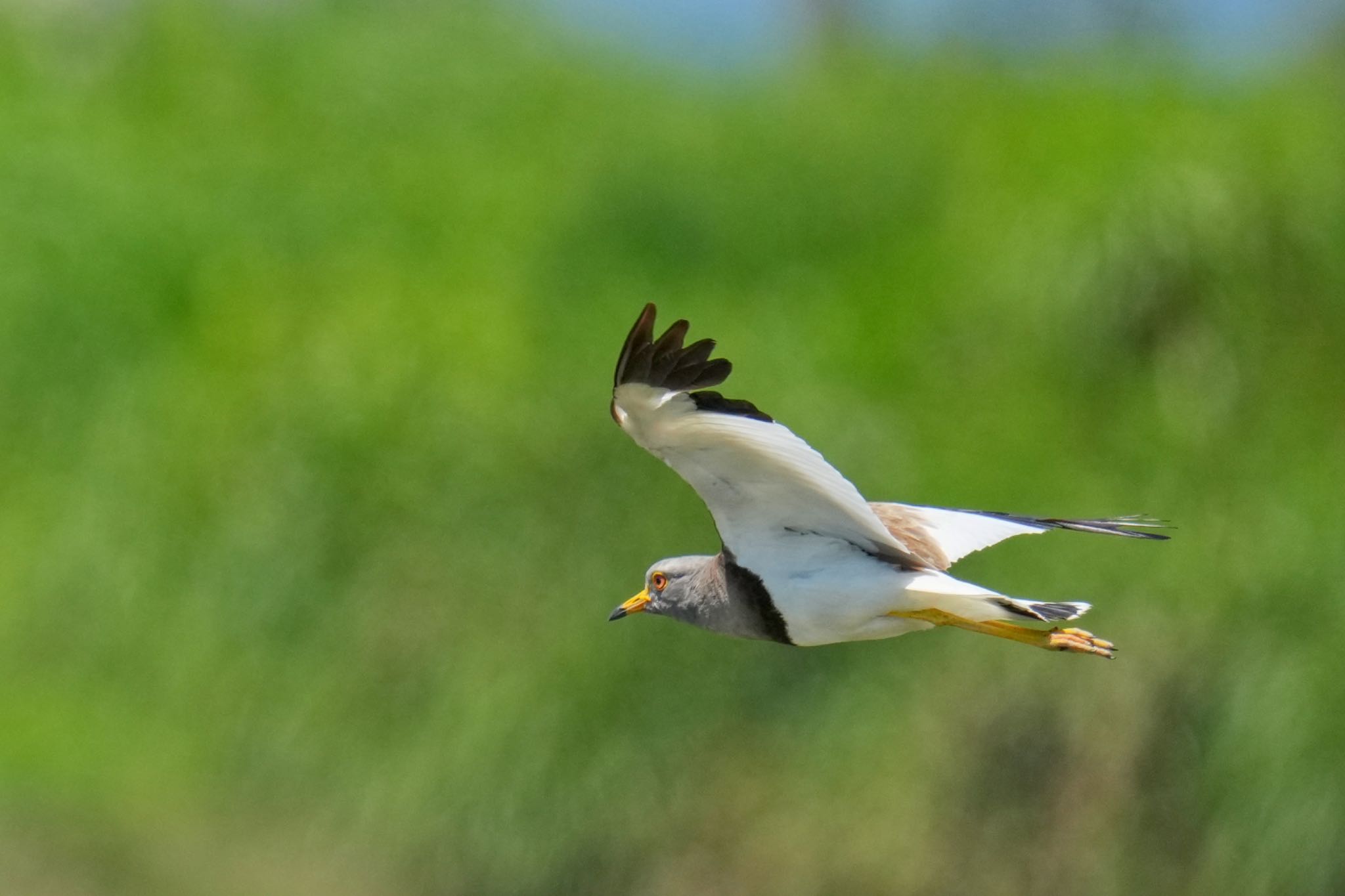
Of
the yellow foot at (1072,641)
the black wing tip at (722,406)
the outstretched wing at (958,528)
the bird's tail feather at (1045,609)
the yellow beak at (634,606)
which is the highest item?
the black wing tip at (722,406)

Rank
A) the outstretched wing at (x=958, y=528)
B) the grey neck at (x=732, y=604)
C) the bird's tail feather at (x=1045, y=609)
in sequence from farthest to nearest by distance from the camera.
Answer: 1. the outstretched wing at (x=958, y=528)
2. the grey neck at (x=732, y=604)
3. the bird's tail feather at (x=1045, y=609)

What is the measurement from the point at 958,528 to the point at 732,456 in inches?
46.5

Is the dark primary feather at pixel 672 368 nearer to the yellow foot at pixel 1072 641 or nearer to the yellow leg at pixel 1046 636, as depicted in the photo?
the yellow leg at pixel 1046 636

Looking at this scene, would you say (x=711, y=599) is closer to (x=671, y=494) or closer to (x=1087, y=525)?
(x=1087, y=525)

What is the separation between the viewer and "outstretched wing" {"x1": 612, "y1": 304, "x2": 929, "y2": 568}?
5395 millimetres

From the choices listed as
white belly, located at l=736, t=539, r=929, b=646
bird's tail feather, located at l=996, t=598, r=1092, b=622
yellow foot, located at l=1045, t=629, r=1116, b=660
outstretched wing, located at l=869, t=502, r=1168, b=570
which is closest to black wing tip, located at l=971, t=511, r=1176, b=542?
outstretched wing, located at l=869, t=502, r=1168, b=570

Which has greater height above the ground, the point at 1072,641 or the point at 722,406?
the point at 722,406

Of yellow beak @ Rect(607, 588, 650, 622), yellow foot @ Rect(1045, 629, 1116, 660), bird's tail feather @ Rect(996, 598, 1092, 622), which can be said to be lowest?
yellow foot @ Rect(1045, 629, 1116, 660)

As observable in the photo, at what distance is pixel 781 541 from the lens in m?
6.01

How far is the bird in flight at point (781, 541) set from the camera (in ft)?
17.8

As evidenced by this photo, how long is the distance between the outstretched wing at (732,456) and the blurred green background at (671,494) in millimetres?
5102

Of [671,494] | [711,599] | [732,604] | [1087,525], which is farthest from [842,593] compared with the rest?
[671,494]

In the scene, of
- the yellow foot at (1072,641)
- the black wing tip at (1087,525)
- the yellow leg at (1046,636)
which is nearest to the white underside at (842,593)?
the yellow leg at (1046,636)

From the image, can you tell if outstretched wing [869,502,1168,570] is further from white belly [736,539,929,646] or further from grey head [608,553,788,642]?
grey head [608,553,788,642]
